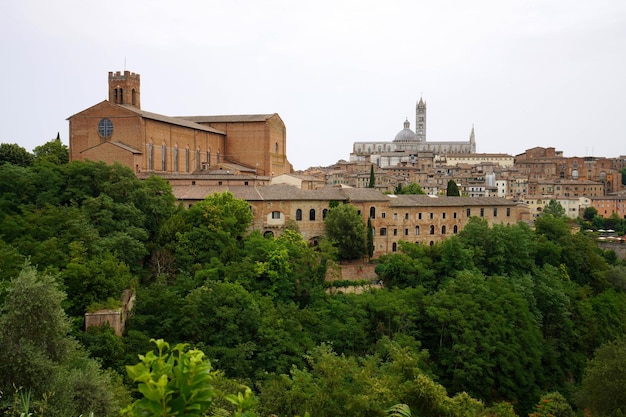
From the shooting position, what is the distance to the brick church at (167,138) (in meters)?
34.4

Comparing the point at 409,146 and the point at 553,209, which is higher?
the point at 409,146

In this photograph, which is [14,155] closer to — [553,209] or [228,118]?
[228,118]

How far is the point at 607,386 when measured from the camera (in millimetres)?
19391

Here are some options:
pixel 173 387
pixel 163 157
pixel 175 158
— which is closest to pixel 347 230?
pixel 163 157

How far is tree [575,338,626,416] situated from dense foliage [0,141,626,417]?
89mm

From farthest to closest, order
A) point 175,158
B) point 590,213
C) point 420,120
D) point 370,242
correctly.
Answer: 1. point 420,120
2. point 590,213
3. point 175,158
4. point 370,242

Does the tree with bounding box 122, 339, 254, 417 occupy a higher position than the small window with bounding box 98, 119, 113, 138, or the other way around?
the small window with bounding box 98, 119, 113, 138

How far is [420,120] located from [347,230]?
4254 inches

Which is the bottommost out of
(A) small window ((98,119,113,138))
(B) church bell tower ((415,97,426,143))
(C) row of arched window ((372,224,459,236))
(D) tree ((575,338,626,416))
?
(D) tree ((575,338,626,416))

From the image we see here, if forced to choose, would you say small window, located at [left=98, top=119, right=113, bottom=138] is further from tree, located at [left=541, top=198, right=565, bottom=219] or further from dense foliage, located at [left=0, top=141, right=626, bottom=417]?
tree, located at [left=541, top=198, right=565, bottom=219]

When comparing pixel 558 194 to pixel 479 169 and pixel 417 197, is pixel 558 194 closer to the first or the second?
pixel 479 169

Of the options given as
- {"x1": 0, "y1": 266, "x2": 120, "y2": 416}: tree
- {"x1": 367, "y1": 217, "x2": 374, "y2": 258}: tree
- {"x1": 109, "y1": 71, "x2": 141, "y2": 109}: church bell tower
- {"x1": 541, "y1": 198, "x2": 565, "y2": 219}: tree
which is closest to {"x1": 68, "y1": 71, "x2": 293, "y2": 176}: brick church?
{"x1": 109, "y1": 71, "x2": 141, "y2": 109}: church bell tower

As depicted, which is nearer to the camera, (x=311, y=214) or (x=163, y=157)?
(x=311, y=214)

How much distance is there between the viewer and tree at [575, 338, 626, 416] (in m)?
19.0
